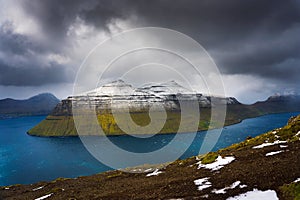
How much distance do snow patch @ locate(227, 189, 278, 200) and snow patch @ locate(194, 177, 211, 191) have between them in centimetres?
532

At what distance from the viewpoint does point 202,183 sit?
1248 inches

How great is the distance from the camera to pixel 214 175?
1355 inches

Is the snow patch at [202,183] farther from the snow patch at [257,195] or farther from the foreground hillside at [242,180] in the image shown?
the snow patch at [257,195]

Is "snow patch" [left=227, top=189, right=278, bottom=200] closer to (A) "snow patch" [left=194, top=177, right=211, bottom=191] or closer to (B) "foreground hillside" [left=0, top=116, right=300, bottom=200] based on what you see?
(B) "foreground hillside" [left=0, top=116, right=300, bottom=200]

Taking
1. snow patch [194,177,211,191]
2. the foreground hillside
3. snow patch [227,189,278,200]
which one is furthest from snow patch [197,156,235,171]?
snow patch [227,189,278,200]

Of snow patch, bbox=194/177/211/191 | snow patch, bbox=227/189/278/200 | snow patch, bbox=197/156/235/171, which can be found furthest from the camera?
snow patch, bbox=197/156/235/171

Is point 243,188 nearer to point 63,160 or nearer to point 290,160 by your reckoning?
point 290,160

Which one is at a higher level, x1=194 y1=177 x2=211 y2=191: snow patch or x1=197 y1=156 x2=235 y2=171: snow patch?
x1=197 y1=156 x2=235 y2=171: snow patch

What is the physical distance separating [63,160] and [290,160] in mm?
185660

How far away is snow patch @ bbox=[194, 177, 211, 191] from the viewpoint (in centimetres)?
2997

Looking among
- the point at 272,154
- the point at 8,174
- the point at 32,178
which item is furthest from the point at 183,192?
the point at 8,174

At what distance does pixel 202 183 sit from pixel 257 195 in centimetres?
833

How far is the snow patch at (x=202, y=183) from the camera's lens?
29966 millimetres

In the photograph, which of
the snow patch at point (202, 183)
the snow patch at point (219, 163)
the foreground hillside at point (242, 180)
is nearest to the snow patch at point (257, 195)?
the foreground hillside at point (242, 180)
